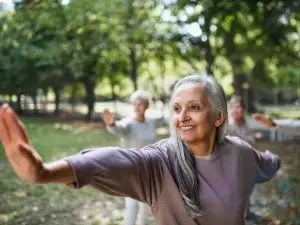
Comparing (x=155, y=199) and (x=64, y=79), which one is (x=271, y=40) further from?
(x=64, y=79)

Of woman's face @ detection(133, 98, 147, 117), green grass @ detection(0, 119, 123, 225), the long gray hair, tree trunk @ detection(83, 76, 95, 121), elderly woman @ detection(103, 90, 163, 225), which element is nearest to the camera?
the long gray hair

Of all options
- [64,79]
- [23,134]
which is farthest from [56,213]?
[64,79]

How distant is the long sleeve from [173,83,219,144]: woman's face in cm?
15

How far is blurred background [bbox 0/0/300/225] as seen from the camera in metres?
5.45

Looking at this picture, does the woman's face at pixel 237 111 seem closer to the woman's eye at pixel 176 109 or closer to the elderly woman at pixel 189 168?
the elderly woman at pixel 189 168

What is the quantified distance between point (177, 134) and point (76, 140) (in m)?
12.6

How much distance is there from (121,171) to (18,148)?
408mm

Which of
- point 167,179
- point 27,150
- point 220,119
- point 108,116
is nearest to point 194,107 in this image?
point 220,119

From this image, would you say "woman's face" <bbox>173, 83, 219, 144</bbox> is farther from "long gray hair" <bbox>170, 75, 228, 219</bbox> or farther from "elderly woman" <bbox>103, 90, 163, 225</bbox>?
"elderly woman" <bbox>103, 90, 163, 225</bbox>

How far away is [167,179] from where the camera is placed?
157cm

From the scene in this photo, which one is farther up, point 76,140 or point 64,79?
point 64,79

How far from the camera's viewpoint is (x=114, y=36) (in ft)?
44.3

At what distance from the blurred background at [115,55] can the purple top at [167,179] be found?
122 inches

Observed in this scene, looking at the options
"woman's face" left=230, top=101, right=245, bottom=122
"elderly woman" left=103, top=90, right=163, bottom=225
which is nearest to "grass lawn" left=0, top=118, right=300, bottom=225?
"elderly woman" left=103, top=90, right=163, bottom=225
